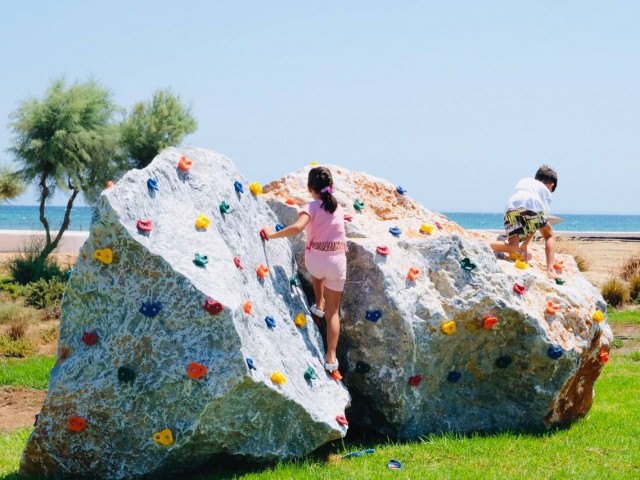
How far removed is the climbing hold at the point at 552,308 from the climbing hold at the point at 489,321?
693 millimetres

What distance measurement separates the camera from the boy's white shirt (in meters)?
9.12

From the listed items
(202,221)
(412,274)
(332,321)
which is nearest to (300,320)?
(332,321)

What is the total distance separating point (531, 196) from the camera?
916cm

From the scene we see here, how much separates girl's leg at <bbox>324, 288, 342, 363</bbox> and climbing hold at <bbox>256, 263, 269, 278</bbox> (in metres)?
0.57

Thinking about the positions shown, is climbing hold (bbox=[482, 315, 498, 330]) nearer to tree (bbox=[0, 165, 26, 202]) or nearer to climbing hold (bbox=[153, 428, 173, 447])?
climbing hold (bbox=[153, 428, 173, 447])

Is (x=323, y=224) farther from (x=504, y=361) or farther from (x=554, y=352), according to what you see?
(x=554, y=352)

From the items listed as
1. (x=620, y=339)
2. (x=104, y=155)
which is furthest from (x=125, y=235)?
(x=104, y=155)

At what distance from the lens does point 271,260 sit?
7.60m

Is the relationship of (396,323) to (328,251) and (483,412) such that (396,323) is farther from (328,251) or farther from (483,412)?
(483,412)

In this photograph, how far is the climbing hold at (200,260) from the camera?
6375 mm

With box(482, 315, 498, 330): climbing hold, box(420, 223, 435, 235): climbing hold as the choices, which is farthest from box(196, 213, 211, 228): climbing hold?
box(482, 315, 498, 330): climbing hold

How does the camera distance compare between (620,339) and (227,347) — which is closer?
(227,347)

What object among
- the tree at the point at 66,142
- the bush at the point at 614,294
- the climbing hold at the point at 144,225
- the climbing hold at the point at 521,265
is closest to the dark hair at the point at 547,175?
the climbing hold at the point at 521,265

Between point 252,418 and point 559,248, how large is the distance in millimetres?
14430
